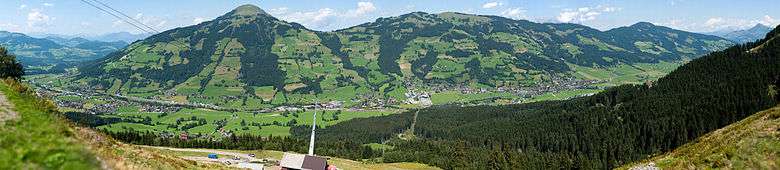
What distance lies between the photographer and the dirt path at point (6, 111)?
25100 millimetres

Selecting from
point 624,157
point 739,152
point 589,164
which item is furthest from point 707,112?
point 739,152

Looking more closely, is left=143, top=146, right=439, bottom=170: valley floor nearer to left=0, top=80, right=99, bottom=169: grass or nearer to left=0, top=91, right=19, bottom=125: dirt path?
left=0, top=91, right=19, bottom=125: dirt path

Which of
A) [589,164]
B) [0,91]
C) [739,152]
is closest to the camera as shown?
[0,91]

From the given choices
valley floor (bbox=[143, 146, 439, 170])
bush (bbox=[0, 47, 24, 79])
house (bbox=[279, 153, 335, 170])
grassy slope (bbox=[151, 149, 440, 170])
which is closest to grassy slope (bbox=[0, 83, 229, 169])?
house (bbox=[279, 153, 335, 170])

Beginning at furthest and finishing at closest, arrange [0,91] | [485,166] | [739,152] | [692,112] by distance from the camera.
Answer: [692,112]
[485,166]
[739,152]
[0,91]

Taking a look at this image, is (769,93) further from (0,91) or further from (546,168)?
(0,91)

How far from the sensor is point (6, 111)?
26.4 meters

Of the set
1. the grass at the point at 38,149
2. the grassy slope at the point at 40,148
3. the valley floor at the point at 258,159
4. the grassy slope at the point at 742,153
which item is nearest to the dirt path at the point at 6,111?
the grassy slope at the point at 40,148

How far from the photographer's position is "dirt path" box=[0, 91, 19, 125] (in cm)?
2510

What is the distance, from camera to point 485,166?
183125 millimetres

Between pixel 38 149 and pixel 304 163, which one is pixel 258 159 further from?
pixel 38 149

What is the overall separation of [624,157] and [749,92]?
49.3 metres

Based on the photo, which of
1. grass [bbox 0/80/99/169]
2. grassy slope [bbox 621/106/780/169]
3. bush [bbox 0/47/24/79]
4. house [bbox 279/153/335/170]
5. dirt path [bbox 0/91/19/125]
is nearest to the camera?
grass [bbox 0/80/99/169]

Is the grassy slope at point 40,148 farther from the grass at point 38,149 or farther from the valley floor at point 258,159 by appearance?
the valley floor at point 258,159
